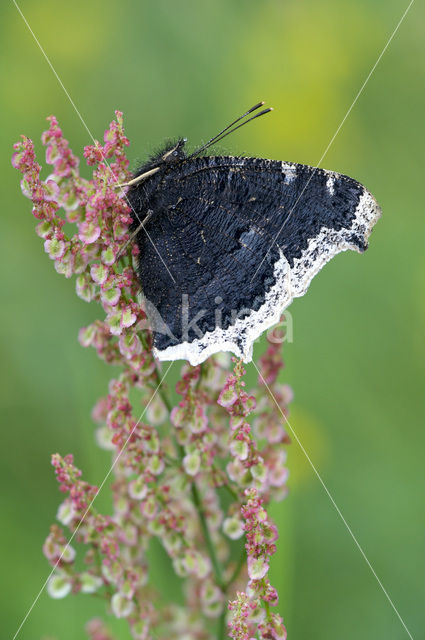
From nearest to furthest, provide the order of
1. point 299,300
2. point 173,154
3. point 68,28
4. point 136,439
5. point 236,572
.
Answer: point 136,439
point 236,572
point 173,154
point 299,300
point 68,28

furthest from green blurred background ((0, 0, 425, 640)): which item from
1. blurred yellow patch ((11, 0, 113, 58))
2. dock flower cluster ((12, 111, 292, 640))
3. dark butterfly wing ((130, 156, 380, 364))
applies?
dark butterfly wing ((130, 156, 380, 364))

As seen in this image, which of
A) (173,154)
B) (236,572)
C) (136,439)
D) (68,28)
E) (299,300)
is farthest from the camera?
(68,28)

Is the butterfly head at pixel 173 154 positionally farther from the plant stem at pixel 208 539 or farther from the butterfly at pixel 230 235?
the plant stem at pixel 208 539

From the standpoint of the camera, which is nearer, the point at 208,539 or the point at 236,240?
the point at 208,539

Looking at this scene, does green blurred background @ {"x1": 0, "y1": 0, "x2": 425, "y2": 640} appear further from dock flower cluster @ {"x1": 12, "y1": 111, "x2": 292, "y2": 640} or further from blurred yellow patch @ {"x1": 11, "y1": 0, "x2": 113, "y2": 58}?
dock flower cluster @ {"x1": 12, "y1": 111, "x2": 292, "y2": 640}

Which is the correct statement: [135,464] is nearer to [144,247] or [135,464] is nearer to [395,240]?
[144,247]

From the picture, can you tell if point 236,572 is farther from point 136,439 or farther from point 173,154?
point 173,154

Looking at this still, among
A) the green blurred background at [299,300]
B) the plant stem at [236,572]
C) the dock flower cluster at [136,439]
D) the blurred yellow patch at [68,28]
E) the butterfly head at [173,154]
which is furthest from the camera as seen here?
the blurred yellow patch at [68,28]

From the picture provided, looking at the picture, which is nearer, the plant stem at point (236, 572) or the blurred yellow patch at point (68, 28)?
the plant stem at point (236, 572)

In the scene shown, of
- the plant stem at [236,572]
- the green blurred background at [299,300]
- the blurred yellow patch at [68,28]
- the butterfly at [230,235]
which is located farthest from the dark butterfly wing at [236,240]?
the blurred yellow patch at [68,28]

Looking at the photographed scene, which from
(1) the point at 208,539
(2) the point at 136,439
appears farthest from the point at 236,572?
(2) the point at 136,439
